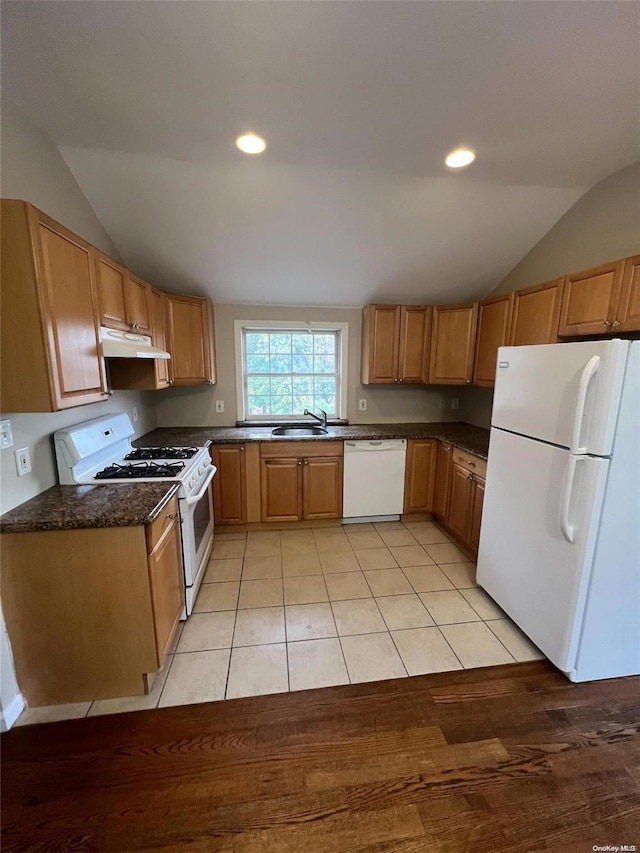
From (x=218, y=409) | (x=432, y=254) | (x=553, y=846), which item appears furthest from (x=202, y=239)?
(x=553, y=846)

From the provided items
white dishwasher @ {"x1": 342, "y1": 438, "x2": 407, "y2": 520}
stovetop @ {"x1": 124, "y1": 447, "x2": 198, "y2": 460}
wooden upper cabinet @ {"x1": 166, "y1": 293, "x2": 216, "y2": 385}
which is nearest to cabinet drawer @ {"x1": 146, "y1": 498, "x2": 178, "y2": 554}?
stovetop @ {"x1": 124, "y1": 447, "x2": 198, "y2": 460}

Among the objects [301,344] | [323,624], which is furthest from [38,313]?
[301,344]

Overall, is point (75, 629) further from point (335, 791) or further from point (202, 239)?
point (202, 239)

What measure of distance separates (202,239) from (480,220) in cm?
207

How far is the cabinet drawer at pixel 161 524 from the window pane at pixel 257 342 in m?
2.05

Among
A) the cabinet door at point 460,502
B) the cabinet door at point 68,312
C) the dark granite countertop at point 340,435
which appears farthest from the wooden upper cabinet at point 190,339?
the cabinet door at point 460,502

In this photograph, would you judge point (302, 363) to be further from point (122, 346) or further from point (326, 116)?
point (326, 116)

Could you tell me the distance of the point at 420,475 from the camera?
3305mm

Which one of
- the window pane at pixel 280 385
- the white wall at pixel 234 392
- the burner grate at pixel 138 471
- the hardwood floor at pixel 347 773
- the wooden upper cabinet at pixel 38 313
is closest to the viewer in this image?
the hardwood floor at pixel 347 773

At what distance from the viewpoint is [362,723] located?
149cm

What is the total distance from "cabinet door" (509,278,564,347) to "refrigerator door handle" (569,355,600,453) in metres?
1.04

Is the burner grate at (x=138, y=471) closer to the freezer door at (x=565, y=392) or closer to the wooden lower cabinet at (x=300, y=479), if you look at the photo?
the wooden lower cabinet at (x=300, y=479)

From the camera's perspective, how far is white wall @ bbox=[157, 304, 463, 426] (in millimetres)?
3391

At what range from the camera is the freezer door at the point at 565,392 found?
56.0 inches
